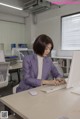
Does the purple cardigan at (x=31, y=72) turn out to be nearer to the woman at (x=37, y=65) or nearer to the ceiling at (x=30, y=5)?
the woman at (x=37, y=65)

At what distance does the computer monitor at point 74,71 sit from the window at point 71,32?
3.34m

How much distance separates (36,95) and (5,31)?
14.9 feet

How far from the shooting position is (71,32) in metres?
4.64

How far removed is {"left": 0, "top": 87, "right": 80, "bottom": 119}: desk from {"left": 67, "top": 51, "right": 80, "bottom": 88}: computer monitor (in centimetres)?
10

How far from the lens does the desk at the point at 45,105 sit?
33.6 inches

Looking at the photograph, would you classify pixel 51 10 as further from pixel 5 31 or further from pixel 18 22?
pixel 5 31

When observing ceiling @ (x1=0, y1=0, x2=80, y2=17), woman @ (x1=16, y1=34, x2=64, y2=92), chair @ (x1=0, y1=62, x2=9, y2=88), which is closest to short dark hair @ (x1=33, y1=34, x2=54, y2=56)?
woman @ (x1=16, y1=34, x2=64, y2=92)

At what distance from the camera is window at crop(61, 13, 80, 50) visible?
445cm

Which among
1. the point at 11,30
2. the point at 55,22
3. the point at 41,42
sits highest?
the point at 55,22

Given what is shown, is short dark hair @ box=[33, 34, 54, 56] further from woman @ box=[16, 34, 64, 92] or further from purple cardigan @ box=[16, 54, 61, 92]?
purple cardigan @ box=[16, 54, 61, 92]

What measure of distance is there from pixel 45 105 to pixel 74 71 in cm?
42

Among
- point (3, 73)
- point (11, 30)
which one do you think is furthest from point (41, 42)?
point (11, 30)

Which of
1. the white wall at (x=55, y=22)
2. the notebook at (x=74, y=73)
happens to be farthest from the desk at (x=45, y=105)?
the white wall at (x=55, y=22)

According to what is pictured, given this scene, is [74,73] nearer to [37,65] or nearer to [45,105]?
[45,105]
